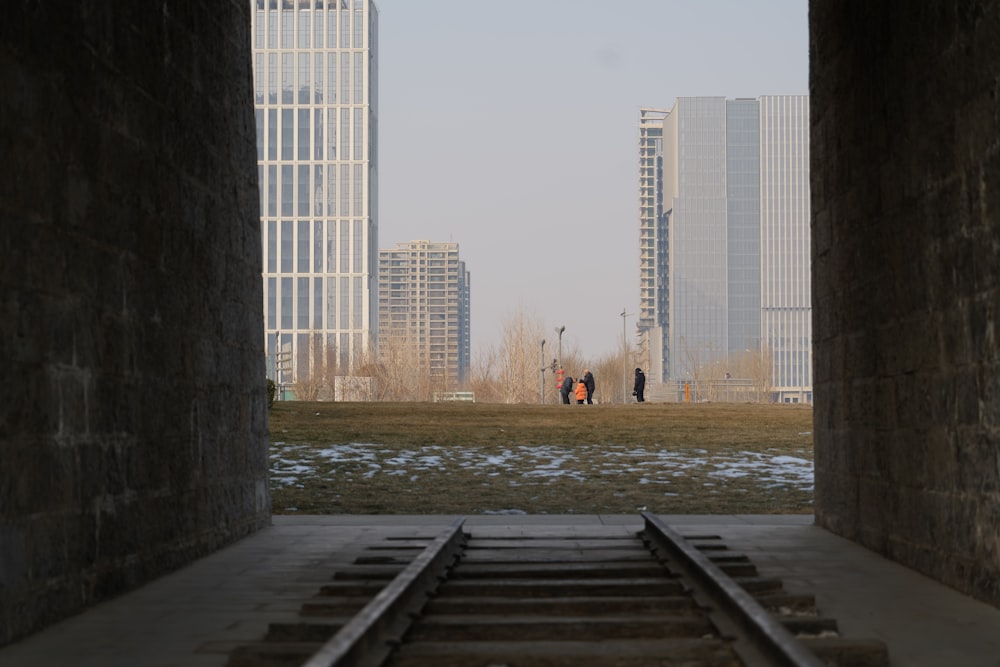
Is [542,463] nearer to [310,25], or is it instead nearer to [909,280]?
[909,280]

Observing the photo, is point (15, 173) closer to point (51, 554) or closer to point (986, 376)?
point (51, 554)

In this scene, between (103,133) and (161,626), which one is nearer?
(161,626)

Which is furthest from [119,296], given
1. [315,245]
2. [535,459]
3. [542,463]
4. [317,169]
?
[317,169]

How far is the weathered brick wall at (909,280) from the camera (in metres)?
7.39

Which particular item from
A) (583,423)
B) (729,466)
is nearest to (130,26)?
(729,466)

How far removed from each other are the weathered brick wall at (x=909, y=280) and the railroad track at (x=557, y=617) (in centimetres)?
137

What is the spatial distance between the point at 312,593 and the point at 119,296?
7.16 ft

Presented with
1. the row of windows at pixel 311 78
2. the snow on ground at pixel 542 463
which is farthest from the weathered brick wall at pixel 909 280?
the row of windows at pixel 311 78

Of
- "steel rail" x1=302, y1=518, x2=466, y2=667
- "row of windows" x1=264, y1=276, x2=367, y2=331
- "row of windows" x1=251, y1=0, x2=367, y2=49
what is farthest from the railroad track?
"row of windows" x1=251, y1=0, x2=367, y2=49

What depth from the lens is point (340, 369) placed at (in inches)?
5408

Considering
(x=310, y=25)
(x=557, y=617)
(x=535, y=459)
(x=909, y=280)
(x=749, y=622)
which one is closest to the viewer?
(x=749, y=622)

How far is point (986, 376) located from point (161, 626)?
4752 millimetres

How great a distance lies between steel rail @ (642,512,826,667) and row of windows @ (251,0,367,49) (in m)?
179

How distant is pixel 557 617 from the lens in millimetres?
6242
